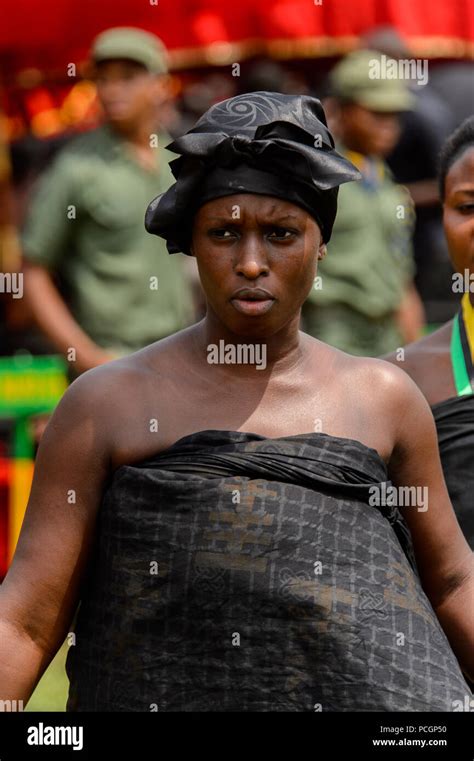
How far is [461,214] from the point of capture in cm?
450

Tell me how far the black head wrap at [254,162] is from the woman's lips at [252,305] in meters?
0.21

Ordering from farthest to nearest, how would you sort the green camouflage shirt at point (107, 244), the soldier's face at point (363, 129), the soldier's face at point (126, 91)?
1. the soldier's face at point (363, 129)
2. the soldier's face at point (126, 91)
3. the green camouflage shirt at point (107, 244)

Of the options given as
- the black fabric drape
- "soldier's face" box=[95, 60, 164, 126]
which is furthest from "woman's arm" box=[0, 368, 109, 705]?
"soldier's face" box=[95, 60, 164, 126]

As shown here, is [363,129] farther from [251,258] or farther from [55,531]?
[55,531]

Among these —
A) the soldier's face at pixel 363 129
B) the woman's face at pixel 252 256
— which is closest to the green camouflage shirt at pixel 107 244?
the soldier's face at pixel 363 129

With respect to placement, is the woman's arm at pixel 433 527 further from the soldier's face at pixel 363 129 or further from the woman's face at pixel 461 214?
the soldier's face at pixel 363 129

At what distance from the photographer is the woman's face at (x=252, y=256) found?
3.32m

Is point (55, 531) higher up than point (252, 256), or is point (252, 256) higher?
point (252, 256)

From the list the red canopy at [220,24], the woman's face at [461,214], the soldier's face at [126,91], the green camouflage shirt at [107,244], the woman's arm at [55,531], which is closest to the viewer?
the woman's arm at [55,531]

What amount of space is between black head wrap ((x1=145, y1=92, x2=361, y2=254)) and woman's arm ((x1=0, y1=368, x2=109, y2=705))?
380 millimetres

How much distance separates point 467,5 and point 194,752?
6680mm

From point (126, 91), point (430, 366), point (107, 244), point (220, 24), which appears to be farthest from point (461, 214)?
point (220, 24)

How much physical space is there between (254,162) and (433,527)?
89cm

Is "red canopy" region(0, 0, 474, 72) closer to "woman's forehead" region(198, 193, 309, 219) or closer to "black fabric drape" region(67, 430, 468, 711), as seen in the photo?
"woman's forehead" region(198, 193, 309, 219)
